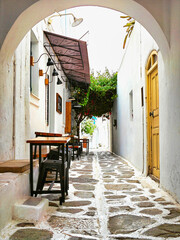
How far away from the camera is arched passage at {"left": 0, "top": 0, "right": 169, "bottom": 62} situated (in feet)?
11.4

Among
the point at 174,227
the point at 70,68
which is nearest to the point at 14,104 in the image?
the point at 174,227

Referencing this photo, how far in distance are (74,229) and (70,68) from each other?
8.06 metres

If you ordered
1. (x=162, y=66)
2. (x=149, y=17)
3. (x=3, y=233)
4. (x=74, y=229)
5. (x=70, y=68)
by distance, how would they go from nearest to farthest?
(x=3, y=233) → (x=74, y=229) → (x=149, y=17) → (x=162, y=66) → (x=70, y=68)

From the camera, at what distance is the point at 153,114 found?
4.95 m

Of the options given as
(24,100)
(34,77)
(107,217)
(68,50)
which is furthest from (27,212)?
(68,50)

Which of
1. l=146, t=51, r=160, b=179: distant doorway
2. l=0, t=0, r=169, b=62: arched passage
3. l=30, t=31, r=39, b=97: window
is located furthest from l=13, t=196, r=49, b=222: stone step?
l=30, t=31, r=39, b=97: window

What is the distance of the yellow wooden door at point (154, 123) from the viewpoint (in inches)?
186

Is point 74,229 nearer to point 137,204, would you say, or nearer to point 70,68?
point 137,204

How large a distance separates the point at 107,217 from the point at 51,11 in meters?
3.07

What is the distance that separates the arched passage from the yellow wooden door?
1174 millimetres

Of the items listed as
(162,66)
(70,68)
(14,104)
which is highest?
(70,68)

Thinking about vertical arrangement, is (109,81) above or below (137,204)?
above

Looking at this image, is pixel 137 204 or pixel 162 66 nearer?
pixel 137 204

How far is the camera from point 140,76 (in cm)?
602
